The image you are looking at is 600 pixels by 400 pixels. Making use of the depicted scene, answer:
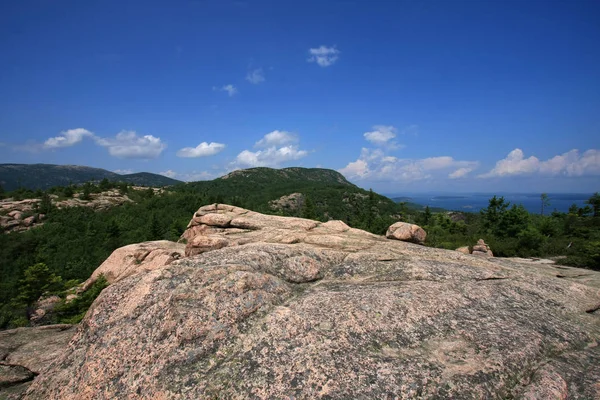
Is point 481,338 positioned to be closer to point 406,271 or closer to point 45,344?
point 406,271

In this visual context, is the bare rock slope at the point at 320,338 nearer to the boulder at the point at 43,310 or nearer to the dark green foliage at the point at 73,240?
the boulder at the point at 43,310

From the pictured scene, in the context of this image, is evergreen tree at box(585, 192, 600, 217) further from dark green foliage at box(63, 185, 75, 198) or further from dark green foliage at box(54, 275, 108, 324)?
dark green foliage at box(63, 185, 75, 198)

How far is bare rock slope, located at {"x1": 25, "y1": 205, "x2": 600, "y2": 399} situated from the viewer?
5969 millimetres

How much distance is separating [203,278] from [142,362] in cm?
246

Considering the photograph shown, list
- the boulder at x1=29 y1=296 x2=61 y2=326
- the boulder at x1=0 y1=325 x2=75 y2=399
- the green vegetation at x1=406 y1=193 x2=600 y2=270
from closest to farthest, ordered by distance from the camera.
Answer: the boulder at x1=0 y1=325 x2=75 y2=399 < the boulder at x1=29 y1=296 x2=61 y2=326 < the green vegetation at x1=406 y1=193 x2=600 y2=270

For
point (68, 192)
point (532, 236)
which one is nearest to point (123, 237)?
point (68, 192)

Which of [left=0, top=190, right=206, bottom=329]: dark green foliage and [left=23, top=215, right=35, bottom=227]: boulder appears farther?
[left=23, top=215, right=35, bottom=227]: boulder

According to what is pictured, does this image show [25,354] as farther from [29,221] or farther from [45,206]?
[45,206]

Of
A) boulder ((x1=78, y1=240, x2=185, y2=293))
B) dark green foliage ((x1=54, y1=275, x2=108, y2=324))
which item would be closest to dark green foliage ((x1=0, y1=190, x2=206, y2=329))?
dark green foliage ((x1=54, y1=275, x2=108, y2=324))

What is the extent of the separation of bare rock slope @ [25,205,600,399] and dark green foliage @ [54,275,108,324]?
2790 cm

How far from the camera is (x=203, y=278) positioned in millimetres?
8344

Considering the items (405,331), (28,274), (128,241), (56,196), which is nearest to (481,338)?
(405,331)

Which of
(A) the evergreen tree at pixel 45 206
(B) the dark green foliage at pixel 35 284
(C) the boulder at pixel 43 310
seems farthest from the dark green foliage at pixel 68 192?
(C) the boulder at pixel 43 310

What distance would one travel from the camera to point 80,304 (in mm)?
31844
